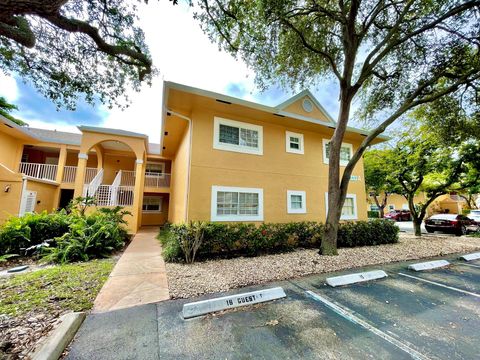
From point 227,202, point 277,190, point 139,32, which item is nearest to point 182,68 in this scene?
point 139,32

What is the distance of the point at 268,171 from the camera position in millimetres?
9008

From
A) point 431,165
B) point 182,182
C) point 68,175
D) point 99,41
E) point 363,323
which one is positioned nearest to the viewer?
point 363,323

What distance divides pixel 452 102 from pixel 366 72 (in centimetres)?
524

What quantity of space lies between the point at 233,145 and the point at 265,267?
491 cm

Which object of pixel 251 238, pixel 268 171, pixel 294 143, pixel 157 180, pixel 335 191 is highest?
pixel 294 143

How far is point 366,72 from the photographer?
748 cm

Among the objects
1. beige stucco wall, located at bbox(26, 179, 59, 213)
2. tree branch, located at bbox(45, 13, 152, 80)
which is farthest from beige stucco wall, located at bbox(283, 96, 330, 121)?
beige stucco wall, located at bbox(26, 179, 59, 213)

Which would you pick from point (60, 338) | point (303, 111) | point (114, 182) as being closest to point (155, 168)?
point (114, 182)

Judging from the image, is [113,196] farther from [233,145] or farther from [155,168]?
[233,145]

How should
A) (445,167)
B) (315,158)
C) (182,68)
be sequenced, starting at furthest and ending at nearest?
(445,167) < (315,158) < (182,68)

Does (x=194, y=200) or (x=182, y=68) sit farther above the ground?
(x=182, y=68)

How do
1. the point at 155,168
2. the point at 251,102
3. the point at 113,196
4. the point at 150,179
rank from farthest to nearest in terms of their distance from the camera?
the point at 155,168 → the point at 150,179 → the point at 113,196 → the point at 251,102

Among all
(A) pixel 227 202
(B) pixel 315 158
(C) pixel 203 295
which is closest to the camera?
(C) pixel 203 295

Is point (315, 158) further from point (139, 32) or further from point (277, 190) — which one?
point (139, 32)
